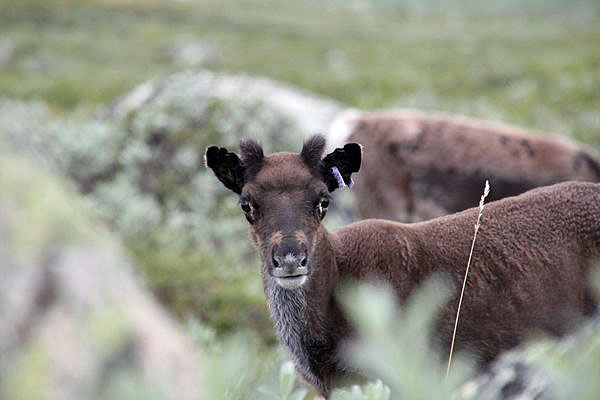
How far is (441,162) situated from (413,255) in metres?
5.83

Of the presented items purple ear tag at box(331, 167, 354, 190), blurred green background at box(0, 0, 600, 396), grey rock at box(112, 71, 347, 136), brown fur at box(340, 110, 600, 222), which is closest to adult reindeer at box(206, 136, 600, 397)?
purple ear tag at box(331, 167, 354, 190)

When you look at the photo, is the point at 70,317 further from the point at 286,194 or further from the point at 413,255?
the point at 413,255

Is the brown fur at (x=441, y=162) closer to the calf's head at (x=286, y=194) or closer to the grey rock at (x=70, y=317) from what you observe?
the calf's head at (x=286, y=194)

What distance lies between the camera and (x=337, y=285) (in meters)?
5.40

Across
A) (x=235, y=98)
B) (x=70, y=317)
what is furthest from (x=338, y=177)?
(x=235, y=98)

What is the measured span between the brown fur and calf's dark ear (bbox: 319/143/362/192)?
5391 millimetres

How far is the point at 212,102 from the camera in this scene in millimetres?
13680

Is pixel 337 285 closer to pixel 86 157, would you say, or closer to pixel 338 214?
pixel 338 214

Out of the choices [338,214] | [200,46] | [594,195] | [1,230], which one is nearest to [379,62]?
[200,46]

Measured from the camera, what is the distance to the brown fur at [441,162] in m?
10.5

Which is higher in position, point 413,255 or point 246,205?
point 246,205

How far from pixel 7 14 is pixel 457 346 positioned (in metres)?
50.7

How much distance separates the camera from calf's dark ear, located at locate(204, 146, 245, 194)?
17.9 feet

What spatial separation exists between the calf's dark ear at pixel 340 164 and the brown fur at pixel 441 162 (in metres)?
5.39
